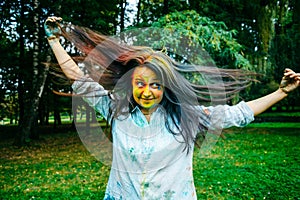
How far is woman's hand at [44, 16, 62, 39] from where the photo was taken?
2041mm

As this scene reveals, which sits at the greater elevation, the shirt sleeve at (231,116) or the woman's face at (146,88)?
the woman's face at (146,88)

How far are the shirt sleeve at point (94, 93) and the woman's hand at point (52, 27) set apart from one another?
0.35 m

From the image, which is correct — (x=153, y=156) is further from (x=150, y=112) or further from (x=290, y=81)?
(x=290, y=81)

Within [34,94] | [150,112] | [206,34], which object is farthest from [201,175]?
[34,94]

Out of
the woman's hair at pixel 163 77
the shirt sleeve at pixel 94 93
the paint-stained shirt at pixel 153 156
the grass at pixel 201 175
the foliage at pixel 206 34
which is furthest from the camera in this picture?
the foliage at pixel 206 34

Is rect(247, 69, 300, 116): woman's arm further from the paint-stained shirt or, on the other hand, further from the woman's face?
the woman's face

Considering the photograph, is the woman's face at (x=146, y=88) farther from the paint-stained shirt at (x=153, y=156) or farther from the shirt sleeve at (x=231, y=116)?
the shirt sleeve at (x=231, y=116)

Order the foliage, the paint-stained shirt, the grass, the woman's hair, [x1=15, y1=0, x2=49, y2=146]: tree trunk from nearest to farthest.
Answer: the paint-stained shirt → the woman's hair → the grass → the foliage → [x1=15, y1=0, x2=49, y2=146]: tree trunk

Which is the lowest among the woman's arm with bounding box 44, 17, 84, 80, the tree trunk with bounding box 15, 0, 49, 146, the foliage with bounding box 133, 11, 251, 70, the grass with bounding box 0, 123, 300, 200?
the grass with bounding box 0, 123, 300, 200

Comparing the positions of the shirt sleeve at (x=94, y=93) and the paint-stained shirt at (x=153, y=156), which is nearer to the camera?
the paint-stained shirt at (x=153, y=156)

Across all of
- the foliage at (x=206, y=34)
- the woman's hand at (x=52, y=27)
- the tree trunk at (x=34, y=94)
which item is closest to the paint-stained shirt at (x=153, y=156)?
the woman's hand at (x=52, y=27)

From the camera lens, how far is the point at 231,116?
71.2 inches

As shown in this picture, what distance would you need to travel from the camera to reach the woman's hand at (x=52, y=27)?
2.04 m

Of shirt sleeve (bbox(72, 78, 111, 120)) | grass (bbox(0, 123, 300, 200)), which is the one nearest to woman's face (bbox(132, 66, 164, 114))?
shirt sleeve (bbox(72, 78, 111, 120))
